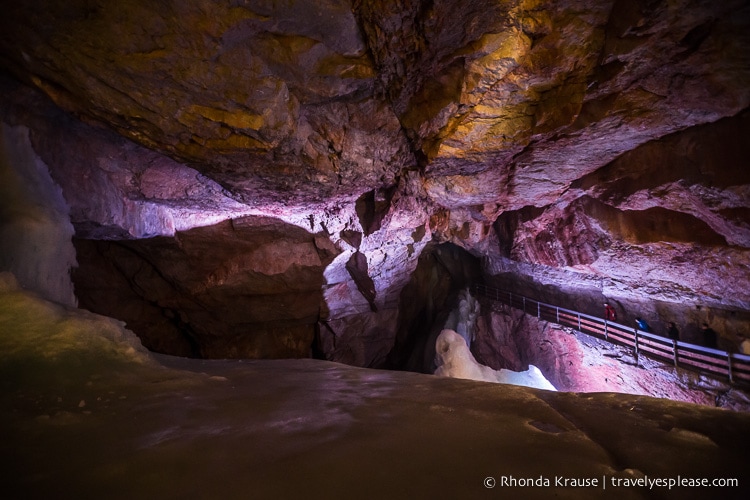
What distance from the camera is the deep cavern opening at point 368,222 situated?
6.42 ft

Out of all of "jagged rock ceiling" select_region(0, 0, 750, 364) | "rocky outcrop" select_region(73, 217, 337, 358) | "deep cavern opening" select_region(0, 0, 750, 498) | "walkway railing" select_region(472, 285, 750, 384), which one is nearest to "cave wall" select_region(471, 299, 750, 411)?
"deep cavern opening" select_region(0, 0, 750, 498)

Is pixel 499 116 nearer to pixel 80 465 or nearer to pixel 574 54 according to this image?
pixel 574 54

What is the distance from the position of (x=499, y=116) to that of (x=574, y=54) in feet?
4.29

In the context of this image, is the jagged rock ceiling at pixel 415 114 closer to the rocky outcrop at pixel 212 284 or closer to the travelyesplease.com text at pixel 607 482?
the rocky outcrop at pixel 212 284

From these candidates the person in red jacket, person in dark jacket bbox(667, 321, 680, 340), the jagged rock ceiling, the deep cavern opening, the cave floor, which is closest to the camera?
the cave floor

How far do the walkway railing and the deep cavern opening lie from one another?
0.33 ft

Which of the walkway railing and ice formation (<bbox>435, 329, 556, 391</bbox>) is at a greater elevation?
the walkway railing

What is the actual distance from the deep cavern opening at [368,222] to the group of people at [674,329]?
88 millimetres

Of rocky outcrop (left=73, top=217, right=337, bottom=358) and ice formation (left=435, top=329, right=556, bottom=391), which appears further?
rocky outcrop (left=73, top=217, right=337, bottom=358)

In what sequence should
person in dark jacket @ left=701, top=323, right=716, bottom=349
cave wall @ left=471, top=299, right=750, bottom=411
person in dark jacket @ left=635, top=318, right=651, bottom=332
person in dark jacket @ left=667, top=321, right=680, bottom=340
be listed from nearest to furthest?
cave wall @ left=471, top=299, right=750, bottom=411 → person in dark jacket @ left=701, top=323, right=716, bottom=349 → person in dark jacket @ left=667, top=321, right=680, bottom=340 → person in dark jacket @ left=635, top=318, right=651, bottom=332

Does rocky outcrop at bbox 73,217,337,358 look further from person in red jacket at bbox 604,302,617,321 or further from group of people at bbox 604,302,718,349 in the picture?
group of people at bbox 604,302,718,349

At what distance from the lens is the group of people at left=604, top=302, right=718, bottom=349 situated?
8.32 metres

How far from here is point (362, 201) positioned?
944cm

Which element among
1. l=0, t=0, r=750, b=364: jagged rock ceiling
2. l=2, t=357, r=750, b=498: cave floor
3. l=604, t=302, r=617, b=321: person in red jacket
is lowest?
l=2, t=357, r=750, b=498: cave floor
